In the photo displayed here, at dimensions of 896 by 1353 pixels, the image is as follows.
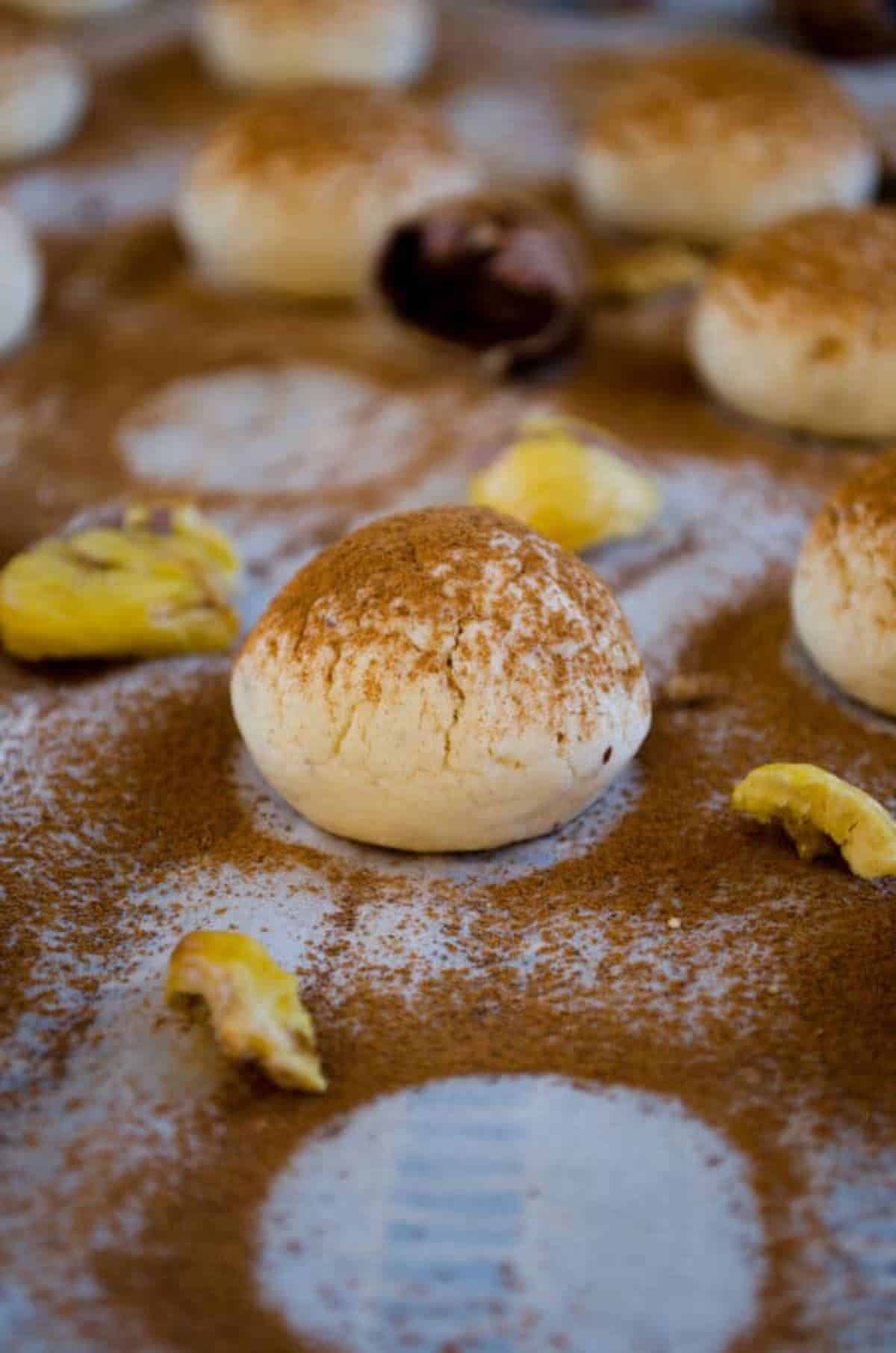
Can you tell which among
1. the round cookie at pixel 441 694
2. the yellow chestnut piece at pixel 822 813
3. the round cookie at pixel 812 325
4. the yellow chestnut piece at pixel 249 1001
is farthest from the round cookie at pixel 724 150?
the yellow chestnut piece at pixel 249 1001

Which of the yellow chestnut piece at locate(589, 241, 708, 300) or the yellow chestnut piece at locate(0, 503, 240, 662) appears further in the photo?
the yellow chestnut piece at locate(589, 241, 708, 300)

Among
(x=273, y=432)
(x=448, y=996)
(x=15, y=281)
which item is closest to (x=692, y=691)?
(x=448, y=996)

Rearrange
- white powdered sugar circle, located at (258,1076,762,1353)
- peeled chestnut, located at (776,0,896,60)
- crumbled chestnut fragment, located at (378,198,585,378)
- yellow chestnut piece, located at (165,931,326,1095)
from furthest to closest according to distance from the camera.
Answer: peeled chestnut, located at (776,0,896,60), crumbled chestnut fragment, located at (378,198,585,378), yellow chestnut piece, located at (165,931,326,1095), white powdered sugar circle, located at (258,1076,762,1353)

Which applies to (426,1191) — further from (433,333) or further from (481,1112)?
(433,333)

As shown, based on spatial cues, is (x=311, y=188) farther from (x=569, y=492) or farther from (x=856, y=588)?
(x=856, y=588)

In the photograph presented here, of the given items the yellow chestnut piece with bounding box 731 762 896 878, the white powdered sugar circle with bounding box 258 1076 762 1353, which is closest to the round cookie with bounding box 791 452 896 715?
the yellow chestnut piece with bounding box 731 762 896 878

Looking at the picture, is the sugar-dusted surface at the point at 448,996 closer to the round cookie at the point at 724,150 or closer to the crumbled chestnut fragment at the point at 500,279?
the crumbled chestnut fragment at the point at 500,279

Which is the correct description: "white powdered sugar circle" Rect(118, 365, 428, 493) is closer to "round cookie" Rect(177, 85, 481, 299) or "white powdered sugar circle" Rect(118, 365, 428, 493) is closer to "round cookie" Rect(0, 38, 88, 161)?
"round cookie" Rect(177, 85, 481, 299)
